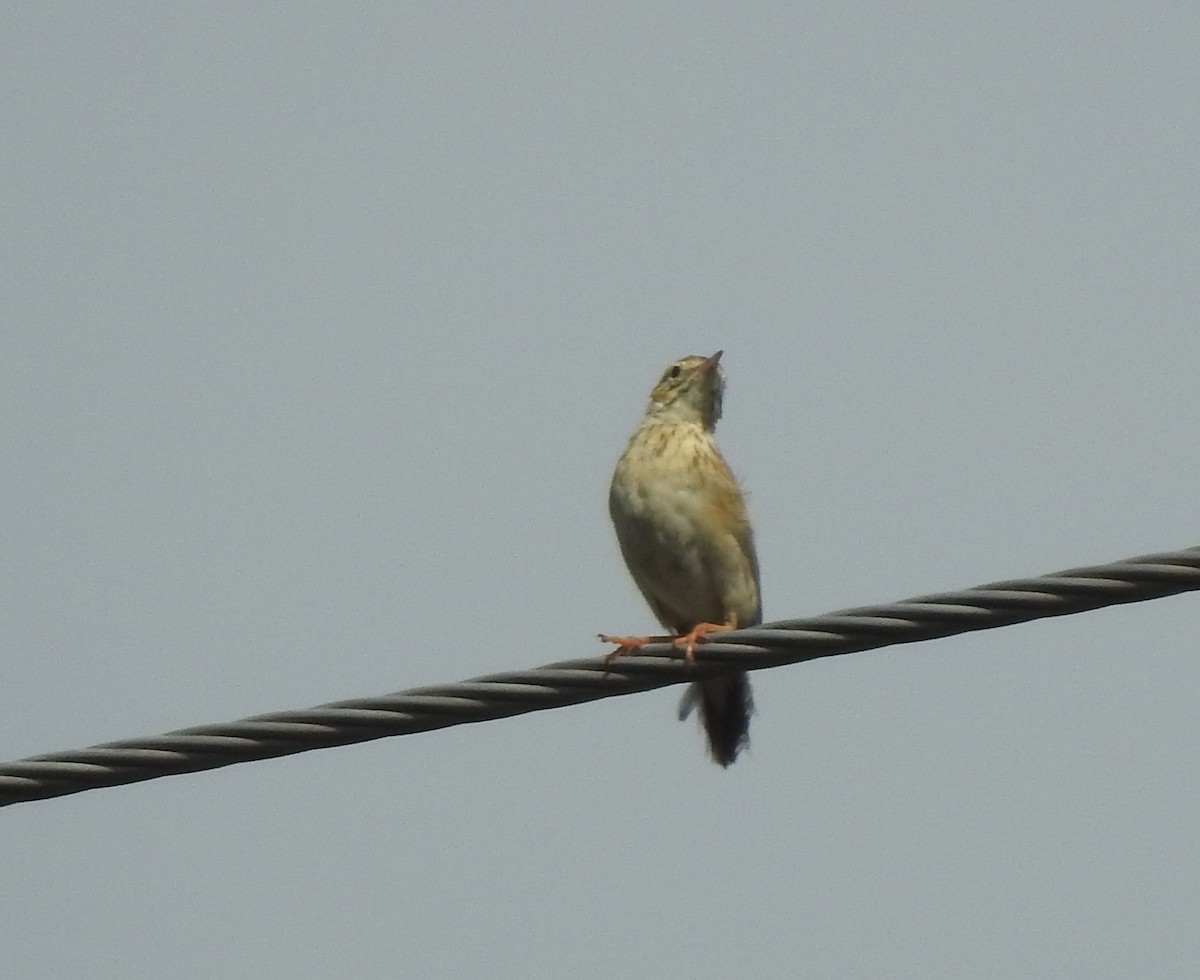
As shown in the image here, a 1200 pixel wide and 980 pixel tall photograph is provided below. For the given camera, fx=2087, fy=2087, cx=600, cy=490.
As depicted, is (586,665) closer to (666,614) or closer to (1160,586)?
(1160,586)

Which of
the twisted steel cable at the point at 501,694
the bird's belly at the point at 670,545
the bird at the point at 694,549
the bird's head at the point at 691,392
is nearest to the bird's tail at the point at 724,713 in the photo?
the bird at the point at 694,549

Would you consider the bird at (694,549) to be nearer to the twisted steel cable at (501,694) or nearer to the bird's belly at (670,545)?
the bird's belly at (670,545)

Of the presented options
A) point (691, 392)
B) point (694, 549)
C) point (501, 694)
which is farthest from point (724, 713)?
point (501, 694)

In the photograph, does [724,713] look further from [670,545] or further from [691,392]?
[691,392]

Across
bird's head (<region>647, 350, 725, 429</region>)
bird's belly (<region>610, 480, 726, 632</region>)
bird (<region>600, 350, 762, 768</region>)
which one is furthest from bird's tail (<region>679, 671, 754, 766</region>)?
bird's head (<region>647, 350, 725, 429</region>)

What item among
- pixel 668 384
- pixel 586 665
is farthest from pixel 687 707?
pixel 586 665
